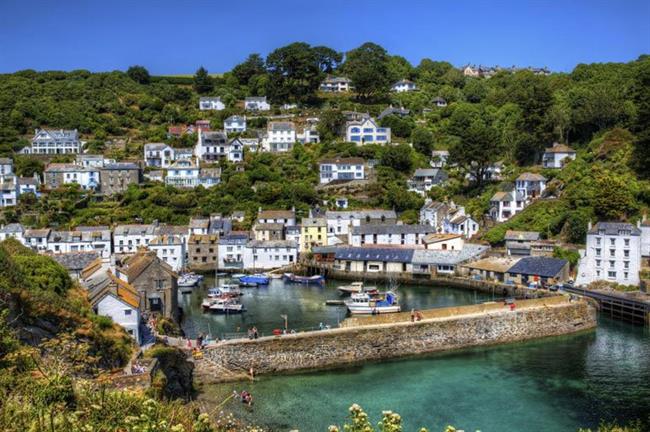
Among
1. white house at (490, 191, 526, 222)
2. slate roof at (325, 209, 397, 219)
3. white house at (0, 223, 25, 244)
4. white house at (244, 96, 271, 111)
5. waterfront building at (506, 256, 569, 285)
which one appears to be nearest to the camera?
waterfront building at (506, 256, 569, 285)

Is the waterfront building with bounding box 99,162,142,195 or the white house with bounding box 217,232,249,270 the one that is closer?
the white house with bounding box 217,232,249,270

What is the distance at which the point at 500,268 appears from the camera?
42.5m

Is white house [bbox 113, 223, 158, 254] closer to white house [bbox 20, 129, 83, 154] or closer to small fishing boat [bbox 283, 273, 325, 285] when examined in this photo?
small fishing boat [bbox 283, 273, 325, 285]

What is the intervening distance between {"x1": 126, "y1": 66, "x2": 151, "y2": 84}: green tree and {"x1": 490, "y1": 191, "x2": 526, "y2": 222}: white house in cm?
6658

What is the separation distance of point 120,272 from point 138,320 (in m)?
6.90

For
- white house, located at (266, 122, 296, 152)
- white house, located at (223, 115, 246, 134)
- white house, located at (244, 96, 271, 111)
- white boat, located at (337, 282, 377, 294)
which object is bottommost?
white boat, located at (337, 282, 377, 294)

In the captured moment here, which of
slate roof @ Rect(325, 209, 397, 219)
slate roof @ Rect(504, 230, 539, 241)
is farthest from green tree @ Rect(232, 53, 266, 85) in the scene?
slate roof @ Rect(504, 230, 539, 241)

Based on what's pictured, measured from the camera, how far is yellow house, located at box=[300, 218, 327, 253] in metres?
54.6

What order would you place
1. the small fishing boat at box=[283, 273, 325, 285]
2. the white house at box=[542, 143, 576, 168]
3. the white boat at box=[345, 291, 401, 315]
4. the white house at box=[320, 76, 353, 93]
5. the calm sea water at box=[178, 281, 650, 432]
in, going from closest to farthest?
1. the calm sea water at box=[178, 281, 650, 432]
2. the white boat at box=[345, 291, 401, 315]
3. the small fishing boat at box=[283, 273, 325, 285]
4. the white house at box=[542, 143, 576, 168]
5. the white house at box=[320, 76, 353, 93]

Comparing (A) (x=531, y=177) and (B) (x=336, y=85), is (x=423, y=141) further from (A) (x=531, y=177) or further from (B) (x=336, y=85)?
(B) (x=336, y=85)

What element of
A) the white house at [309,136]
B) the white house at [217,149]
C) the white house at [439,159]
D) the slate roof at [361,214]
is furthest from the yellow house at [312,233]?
the white house at [309,136]

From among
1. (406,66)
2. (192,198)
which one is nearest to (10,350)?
(192,198)

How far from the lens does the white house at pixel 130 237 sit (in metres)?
52.9

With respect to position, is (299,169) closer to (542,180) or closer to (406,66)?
(542,180)
